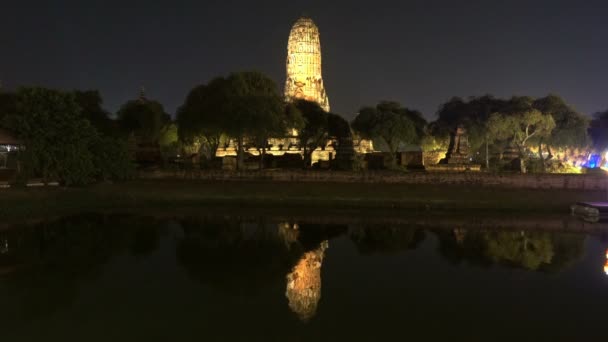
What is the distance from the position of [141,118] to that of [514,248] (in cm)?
3791

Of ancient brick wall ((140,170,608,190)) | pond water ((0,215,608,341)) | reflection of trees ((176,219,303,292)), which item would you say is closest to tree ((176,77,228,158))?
ancient brick wall ((140,170,608,190))

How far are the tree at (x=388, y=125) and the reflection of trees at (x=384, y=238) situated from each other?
1735cm

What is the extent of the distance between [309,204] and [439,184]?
353 inches

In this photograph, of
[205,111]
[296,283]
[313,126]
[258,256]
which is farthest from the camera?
[313,126]

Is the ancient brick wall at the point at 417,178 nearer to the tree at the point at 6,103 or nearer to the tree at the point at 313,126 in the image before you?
the tree at the point at 313,126

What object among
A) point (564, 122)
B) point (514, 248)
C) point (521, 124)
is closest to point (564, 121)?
point (564, 122)

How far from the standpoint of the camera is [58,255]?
17.8m

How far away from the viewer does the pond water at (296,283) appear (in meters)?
11.4

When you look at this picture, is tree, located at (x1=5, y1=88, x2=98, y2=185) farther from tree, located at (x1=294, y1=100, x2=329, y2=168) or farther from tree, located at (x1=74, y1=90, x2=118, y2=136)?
tree, located at (x1=294, y1=100, x2=329, y2=168)

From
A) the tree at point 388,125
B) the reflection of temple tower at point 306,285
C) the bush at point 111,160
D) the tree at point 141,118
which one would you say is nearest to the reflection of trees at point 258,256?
the reflection of temple tower at point 306,285

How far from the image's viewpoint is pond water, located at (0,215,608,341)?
11.4 m

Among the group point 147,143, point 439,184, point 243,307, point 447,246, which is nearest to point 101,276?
point 243,307

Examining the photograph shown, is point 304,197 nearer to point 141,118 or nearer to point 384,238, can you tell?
point 384,238

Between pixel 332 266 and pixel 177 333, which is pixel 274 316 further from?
pixel 332 266
